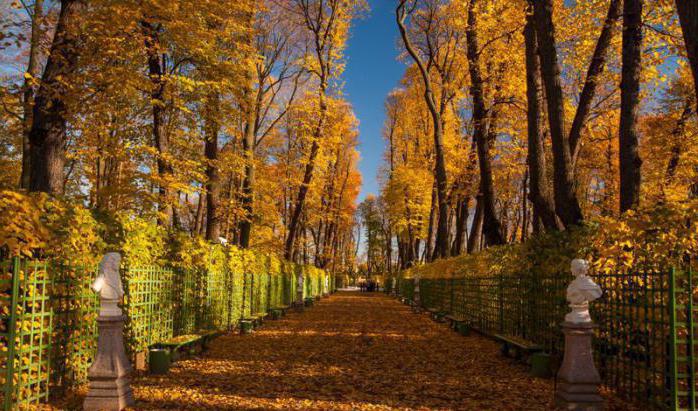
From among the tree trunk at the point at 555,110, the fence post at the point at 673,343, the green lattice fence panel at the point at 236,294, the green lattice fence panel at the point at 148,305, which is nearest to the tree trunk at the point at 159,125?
the green lattice fence panel at the point at 236,294

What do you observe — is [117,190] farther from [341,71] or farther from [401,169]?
[401,169]

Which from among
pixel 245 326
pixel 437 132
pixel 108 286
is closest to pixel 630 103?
pixel 108 286

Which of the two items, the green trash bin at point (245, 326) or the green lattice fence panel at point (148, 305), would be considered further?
the green trash bin at point (245, 326)

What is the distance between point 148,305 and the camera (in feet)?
27.9

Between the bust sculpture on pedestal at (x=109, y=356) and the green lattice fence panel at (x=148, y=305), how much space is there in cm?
182

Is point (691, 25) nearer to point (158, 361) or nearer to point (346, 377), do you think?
point (346, 377)

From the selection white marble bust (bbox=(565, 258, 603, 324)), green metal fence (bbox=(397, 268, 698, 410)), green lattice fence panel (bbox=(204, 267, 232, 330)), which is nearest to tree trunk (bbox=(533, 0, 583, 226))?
green metal fence (bbox=(397, 268, 698, 410))

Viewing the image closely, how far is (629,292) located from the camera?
6082 mm

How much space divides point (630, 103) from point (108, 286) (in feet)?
27.1

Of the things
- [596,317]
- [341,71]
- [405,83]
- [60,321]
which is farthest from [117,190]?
[405,83]

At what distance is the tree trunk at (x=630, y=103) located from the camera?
914 centimetres

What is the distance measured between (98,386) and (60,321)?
3.02 feet

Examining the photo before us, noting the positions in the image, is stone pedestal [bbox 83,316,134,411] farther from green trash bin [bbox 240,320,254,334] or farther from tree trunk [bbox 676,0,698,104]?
green trash bin [bbox 240,320,254,334]

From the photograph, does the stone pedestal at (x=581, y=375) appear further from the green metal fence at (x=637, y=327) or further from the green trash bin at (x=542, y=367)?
the green trash bin at (x=542, y=367)
